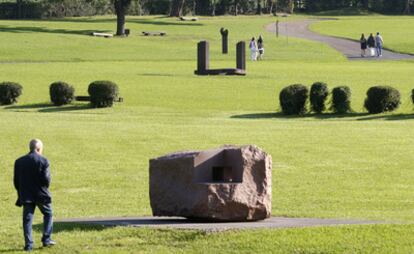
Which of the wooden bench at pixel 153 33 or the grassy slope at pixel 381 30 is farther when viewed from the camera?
the wooden bench at pixel 153 33

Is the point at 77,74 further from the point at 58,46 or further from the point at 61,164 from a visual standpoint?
the point at 61,164

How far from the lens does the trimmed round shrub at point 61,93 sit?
43.2m

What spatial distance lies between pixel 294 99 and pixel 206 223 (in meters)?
26.5

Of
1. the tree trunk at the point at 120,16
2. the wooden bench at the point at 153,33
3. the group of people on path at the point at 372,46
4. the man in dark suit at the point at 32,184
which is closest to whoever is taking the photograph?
the man in dark suit at the point at 32,184

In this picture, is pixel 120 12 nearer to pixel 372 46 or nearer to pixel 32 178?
pixel 372 46

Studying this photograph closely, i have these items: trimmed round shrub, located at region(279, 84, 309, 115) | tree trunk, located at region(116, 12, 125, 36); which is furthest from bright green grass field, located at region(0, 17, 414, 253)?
tree trunk, located at region(116, 12, 125, 36)

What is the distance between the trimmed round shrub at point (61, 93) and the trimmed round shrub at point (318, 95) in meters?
9.79

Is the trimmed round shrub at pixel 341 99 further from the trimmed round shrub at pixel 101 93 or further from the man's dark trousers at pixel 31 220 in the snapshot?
the man's dark trousers at pixel 31 220

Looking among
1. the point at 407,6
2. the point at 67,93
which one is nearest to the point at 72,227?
the point at 67,93

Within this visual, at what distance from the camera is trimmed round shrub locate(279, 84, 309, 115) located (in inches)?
1614

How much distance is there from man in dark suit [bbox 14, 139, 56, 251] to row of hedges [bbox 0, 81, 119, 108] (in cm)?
2940

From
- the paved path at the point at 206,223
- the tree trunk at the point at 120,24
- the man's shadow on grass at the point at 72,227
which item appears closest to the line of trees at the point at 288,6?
the tree trunk at the point at 120,24

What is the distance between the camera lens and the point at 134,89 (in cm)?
5131

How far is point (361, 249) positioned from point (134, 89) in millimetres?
38371
